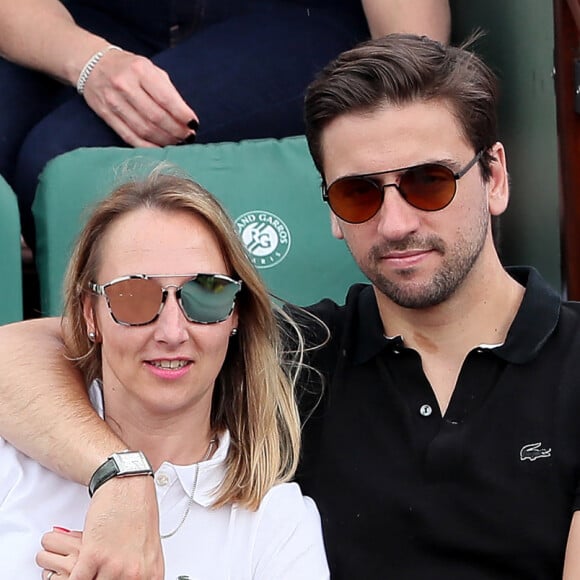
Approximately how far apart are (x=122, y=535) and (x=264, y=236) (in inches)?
42.1

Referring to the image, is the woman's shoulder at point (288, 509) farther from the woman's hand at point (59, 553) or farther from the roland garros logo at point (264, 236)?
the roland garros logo at point (264, 236)

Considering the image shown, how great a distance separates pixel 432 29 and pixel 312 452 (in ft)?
3.89

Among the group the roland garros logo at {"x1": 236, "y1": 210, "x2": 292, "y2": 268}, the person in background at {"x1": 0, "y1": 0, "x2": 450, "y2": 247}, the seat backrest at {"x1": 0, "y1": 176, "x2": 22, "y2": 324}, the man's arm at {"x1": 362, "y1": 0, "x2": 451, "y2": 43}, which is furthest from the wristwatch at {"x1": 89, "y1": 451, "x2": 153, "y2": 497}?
the man's arm at {"x1": 362, "y1": 0, "x2": 451, "y2": 43}

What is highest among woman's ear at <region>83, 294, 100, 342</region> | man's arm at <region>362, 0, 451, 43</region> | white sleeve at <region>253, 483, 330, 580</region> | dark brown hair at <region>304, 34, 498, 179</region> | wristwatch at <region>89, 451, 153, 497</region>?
→ man's arm at <region>362, 0, 451, 43</region>

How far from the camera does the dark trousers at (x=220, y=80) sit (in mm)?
3039

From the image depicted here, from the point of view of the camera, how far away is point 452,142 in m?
2.28

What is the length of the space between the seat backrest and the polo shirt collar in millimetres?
751

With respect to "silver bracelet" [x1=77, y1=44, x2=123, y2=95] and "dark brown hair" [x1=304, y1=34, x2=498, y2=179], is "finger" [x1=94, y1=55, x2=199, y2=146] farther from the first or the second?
"dark brown hair" [x1=304, y1=34, x2=498, y2=179]

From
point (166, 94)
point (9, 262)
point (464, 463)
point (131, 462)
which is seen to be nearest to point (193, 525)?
point (131, 462)

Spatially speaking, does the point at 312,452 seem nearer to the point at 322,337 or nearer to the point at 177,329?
the point at 322,337

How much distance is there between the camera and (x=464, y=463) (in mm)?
2186

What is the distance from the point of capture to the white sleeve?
2.14 m

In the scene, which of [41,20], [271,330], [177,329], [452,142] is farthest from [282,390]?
[41,20]

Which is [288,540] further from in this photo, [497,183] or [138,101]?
[138,101]
